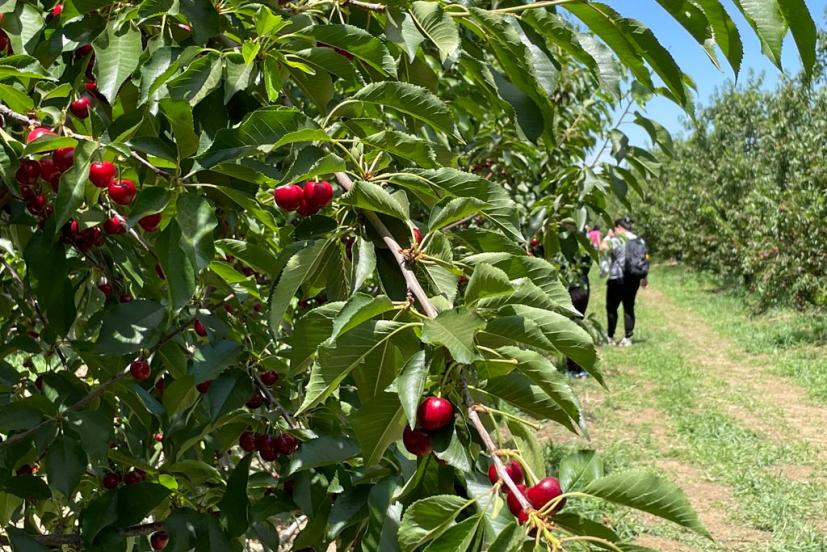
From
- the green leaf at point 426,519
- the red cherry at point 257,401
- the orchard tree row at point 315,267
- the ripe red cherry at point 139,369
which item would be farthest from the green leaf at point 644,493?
the ripe red cherry at point 139,369

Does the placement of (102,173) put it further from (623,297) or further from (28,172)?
(623,297)

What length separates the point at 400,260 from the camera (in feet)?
3.18

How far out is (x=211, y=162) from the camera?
1001 mm

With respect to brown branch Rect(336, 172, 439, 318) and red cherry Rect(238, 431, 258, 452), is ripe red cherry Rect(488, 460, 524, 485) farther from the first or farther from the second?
red cherry Rect(238, 431, 258, 452)

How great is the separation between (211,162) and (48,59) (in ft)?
1.91

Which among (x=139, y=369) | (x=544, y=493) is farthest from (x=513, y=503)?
(x=139, y=369)

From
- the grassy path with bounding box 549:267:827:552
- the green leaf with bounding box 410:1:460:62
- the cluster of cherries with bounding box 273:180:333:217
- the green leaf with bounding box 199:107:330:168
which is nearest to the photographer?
the green leaf with bounding box 199:107:330:168

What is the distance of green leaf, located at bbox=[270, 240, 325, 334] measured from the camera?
1010 millimetres

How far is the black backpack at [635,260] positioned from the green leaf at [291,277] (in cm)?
956

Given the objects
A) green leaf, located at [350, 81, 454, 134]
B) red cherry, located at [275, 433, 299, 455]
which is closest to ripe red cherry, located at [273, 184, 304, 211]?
green leaf, located at [350, 81, 454, 134]

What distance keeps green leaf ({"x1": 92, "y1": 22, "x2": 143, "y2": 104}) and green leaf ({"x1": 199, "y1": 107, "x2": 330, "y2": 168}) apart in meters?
0.25

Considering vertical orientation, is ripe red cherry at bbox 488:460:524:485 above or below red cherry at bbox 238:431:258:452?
above

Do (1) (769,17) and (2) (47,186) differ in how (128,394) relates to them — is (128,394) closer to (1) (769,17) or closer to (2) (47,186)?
(2) (47,186)

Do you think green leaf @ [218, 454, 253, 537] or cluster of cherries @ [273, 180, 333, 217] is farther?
green leaf @ [218, 454, 253, 537]
